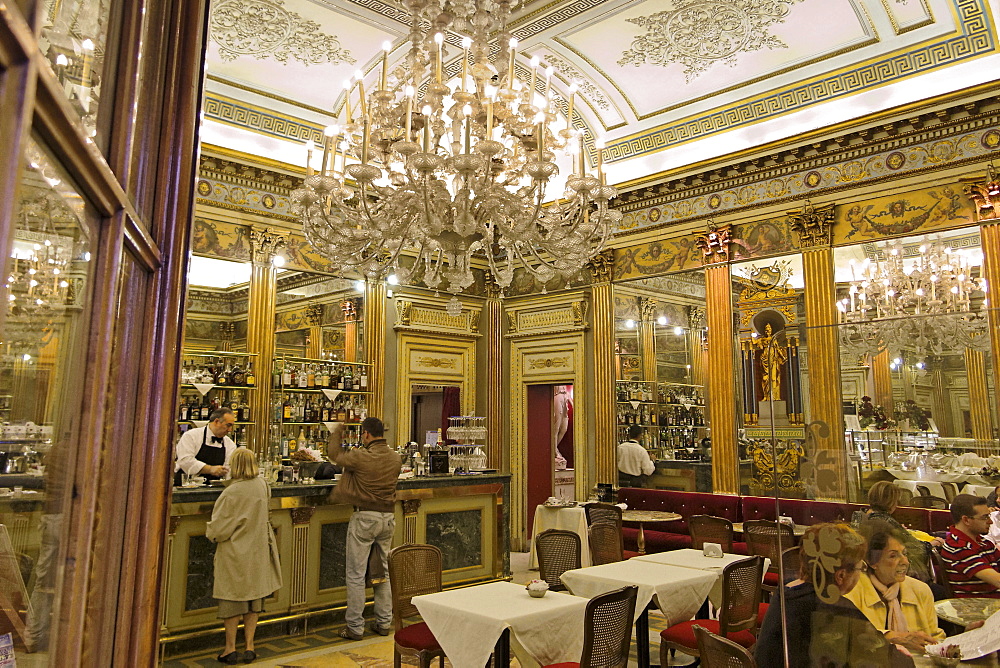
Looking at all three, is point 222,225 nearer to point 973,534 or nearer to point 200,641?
point 200,641

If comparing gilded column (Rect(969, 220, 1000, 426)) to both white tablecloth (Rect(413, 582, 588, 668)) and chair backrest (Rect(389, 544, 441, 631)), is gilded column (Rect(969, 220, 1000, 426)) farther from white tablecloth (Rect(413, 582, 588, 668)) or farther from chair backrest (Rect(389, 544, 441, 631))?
chair backrest (Rect(389, 544, 441, 631))

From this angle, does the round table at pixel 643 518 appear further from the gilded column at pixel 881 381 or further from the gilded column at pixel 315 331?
the gilded column at pixel 881 381

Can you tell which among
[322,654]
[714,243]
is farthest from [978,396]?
[714,243]

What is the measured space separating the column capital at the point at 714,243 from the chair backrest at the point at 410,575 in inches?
209

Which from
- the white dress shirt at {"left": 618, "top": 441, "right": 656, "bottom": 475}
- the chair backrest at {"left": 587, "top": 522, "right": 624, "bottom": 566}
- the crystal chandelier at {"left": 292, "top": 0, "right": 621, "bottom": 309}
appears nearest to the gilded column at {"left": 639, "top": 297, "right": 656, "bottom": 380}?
the white dress shirt at {"left": 618, "top": 441, "right": 656, "bottom": 475}

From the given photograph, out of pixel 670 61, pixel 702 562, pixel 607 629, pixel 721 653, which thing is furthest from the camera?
pixel 670 61

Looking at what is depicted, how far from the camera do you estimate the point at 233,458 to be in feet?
16.4

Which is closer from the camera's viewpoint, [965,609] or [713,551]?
[965,609]

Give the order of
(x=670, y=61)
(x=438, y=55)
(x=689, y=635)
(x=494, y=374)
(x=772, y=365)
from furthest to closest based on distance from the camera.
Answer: (x=494, y=374) < (x=670, y=61) < (x=438, y=55) < (x=689, y=635) < (x=772, y=365)

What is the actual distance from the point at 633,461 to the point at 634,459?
1.2 inches

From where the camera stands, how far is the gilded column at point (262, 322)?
26.5 ft

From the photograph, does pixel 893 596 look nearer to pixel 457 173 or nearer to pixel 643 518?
pixel 457 173

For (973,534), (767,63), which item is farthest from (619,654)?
(767,63)

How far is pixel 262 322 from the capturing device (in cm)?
829
